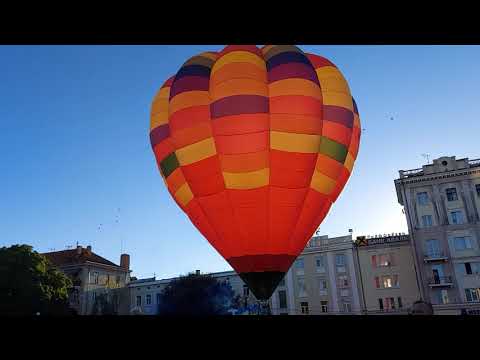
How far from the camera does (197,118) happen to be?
1441cm

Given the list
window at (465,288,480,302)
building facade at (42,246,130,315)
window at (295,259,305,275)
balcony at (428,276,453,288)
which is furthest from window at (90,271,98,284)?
window at (465,288,480,302)

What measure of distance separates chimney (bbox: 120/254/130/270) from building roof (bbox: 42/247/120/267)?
5.22 feet

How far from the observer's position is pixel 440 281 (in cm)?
3706

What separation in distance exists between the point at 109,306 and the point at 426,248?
39654 mm

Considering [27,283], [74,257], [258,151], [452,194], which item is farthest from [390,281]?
[74,257]

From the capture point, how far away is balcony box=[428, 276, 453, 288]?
36.6 m

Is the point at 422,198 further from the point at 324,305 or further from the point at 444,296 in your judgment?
the point at 324,305

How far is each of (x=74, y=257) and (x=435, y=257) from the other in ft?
148

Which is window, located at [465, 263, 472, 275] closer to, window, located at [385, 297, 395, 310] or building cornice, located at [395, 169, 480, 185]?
window, located at [385, 297, 395, 310]
